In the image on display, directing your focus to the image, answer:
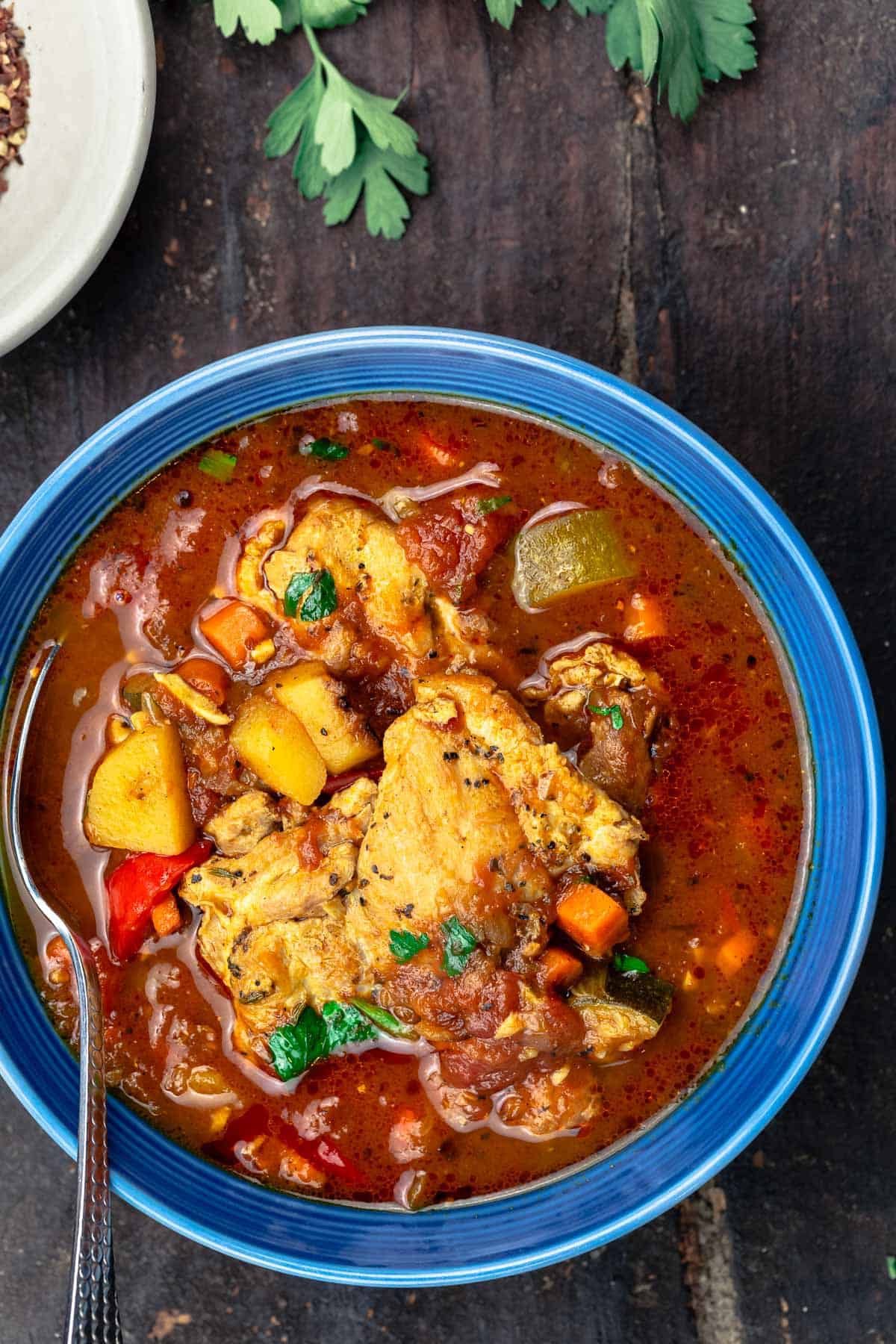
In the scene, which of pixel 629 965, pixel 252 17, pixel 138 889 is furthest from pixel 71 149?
pixel 629 965

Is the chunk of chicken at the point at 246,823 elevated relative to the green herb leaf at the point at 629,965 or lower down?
lower down

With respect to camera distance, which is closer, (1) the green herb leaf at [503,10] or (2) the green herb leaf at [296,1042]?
(2) the green herb leaf at [296,1042]

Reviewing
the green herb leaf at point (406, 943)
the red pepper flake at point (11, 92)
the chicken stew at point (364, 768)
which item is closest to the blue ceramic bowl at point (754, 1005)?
the chicken stew at point (364, 768)

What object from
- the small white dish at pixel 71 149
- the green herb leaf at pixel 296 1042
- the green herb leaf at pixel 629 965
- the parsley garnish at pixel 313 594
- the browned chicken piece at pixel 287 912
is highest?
the small white dish at pixel 71 149

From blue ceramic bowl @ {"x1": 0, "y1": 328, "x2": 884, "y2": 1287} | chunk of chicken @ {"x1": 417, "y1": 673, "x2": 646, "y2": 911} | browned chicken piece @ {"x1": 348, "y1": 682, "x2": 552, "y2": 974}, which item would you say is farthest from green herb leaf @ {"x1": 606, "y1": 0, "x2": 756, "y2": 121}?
browned chicken piece @ {"x1": 348, "y1": 682, "x2": 552, "y2": 974}

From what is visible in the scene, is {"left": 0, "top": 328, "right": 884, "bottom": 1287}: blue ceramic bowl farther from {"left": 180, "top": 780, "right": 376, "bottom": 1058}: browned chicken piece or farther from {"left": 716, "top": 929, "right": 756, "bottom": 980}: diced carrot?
{"left": 180, "top": 780, "right": 376, "bottom": 1058}: browned chicken piece

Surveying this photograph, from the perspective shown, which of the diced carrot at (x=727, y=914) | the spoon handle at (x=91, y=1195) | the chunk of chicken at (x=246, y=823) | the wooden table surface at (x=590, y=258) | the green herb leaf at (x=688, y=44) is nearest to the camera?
the spoon handle at (x=91, y=1195)

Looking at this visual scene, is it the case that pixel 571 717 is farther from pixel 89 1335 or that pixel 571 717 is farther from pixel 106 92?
pixel 106 92

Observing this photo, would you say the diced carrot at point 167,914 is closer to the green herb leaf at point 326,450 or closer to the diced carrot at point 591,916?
the diced carrot at point 591,916
